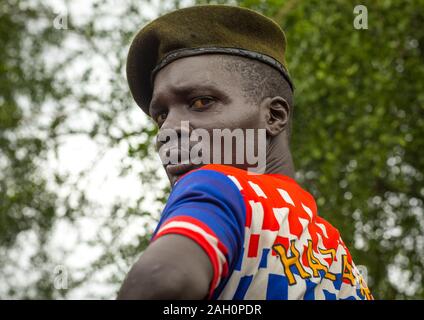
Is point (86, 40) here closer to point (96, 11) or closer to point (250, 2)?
point (96, 11)

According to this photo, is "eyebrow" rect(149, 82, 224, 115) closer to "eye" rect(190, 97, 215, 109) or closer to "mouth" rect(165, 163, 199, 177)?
"eye" rect(190, 97, 215, 109)

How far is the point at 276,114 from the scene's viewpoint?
283 centimetres

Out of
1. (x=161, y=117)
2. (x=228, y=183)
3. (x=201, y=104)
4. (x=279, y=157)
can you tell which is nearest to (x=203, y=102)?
(x=201, y=104)

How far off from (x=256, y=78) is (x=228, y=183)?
786mm

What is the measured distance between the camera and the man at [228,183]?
1836 millimetres

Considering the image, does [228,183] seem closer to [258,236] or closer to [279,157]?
[258,236]

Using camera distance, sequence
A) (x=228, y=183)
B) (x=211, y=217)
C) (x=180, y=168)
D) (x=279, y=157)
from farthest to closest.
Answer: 1. (x=279, y=157)
2. (x=180, y=168)
3. (x=228, y=183)
4. (x=211, y=217)

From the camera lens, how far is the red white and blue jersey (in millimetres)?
1895

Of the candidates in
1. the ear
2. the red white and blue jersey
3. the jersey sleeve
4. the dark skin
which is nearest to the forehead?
the dark skin

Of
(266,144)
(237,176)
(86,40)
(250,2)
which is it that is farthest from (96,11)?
(237,176)

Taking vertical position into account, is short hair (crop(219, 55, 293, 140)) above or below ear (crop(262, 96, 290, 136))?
above

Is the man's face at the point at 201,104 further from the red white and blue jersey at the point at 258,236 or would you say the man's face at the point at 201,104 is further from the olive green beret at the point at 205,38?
the red white and blue jersey at the point at 258,236
